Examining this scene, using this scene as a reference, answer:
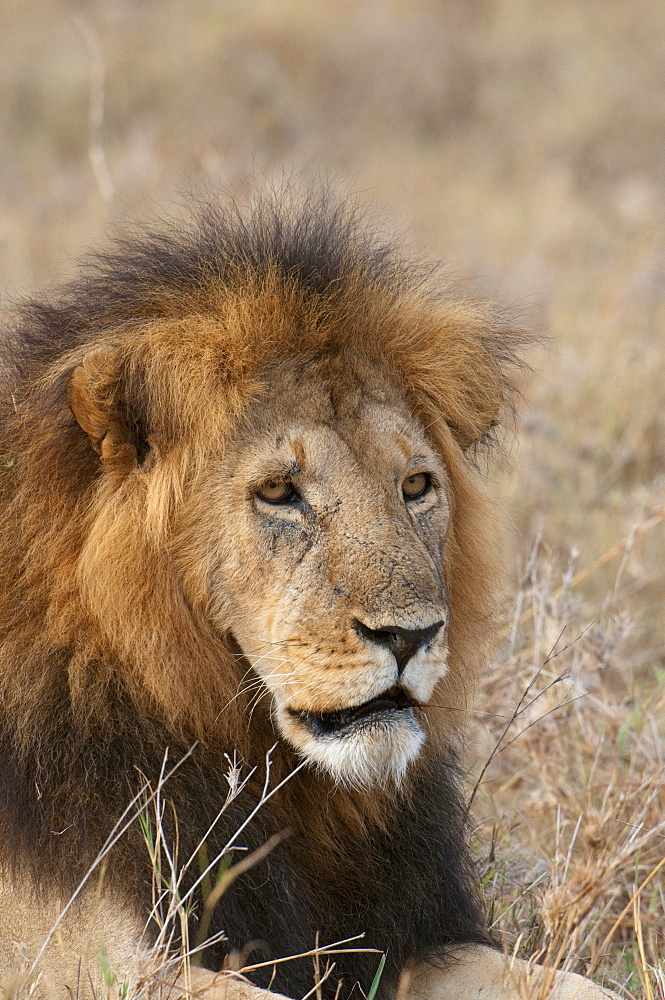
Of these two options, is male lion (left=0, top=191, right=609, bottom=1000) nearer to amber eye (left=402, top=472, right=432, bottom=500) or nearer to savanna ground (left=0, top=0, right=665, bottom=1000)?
amber eye (left=402, top=472, right=432, bottom=500)

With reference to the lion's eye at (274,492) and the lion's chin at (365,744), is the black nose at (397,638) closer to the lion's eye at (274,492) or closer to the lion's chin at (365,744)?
the lion's chin at (365,744)

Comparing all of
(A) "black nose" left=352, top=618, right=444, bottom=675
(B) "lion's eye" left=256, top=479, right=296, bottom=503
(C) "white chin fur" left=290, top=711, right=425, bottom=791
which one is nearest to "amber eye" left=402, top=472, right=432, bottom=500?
(B) "lion's eye" left=256, top=479, right=296, bottom=503

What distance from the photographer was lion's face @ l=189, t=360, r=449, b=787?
2.71 metres

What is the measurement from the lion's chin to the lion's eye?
0.51 m

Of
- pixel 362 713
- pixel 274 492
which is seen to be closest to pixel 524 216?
pixel 274 492

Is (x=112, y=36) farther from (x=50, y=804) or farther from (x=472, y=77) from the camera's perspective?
(x=50, y=804)

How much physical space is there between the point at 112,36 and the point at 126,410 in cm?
1723

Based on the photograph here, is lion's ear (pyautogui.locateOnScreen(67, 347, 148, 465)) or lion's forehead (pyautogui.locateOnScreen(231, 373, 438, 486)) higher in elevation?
lion's ear (pyautogui.locateOnScreen(67, 347, 148, 465))

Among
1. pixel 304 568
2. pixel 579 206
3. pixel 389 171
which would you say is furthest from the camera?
pixel 389 171

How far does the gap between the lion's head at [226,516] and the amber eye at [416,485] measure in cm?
1

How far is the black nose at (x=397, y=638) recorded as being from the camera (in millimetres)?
2676

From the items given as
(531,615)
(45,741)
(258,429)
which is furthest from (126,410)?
(531,615)

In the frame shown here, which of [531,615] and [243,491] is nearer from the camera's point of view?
[243,491]

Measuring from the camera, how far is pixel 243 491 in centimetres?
288
